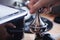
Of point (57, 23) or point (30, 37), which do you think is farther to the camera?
point (57, 23)

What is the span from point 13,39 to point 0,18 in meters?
0.09

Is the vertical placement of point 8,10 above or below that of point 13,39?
above

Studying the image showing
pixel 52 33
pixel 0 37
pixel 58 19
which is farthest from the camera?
pixel 58 19

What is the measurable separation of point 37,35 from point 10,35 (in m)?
0.10

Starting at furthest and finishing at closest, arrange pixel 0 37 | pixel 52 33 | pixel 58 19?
pixel 58 19, pixel 52 33, pixel 0 37

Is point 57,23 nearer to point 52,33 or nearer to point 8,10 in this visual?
point 52,33

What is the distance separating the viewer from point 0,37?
0.50m

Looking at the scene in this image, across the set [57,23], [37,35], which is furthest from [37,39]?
[57,23]

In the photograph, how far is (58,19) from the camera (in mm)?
754

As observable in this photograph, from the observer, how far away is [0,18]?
52 centimetres

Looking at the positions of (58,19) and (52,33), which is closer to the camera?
(52,33)

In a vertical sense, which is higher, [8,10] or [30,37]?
[8,10]

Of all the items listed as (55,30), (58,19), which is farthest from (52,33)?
(58,19)

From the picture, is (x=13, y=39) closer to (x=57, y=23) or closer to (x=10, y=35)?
(x=10, y=35)
